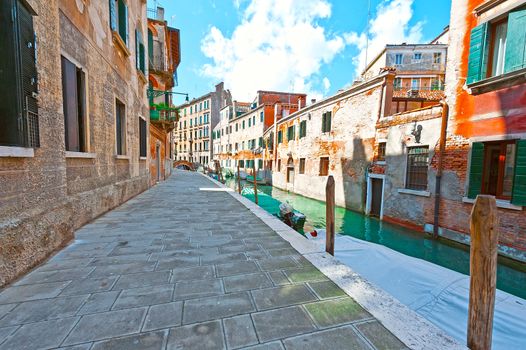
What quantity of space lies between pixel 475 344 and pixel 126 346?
249 centimetres

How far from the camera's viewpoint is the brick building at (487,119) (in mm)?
5988

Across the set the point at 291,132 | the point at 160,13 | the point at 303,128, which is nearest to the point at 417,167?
the point at 303,128

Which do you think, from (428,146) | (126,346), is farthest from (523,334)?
(428,146)

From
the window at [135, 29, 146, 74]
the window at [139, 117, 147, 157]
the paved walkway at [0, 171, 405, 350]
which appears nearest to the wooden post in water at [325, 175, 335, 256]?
the paved walkway at [0, 171, 405, 350]

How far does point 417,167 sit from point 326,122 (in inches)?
278

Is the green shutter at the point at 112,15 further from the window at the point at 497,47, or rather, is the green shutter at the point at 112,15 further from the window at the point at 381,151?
the window at the point at 381,151

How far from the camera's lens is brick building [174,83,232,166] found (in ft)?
141

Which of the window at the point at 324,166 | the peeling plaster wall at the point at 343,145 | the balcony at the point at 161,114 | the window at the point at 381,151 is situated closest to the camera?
the window at the point at 381,151

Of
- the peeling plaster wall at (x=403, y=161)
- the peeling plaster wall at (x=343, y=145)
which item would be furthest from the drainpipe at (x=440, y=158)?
the peeling plaster wall at (x=343, y=145)

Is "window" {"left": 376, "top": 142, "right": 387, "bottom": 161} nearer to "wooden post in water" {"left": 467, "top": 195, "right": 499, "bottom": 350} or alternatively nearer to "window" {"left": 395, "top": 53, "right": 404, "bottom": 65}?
"wooden post in water" {"left": 467, "top": 195, "right": 499, "bottom": 350}

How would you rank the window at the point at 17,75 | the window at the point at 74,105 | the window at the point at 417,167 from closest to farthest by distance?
the window at the point at 17,75 → the window at the point at 74,105 → the window at the point at 417,167

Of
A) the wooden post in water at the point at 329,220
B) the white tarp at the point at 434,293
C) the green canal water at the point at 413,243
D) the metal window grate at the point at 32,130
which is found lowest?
the green canal water at the point at 413,243

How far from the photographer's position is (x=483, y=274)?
1728 millimetres

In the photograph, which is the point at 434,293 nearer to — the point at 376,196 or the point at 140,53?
the point at 376,196
